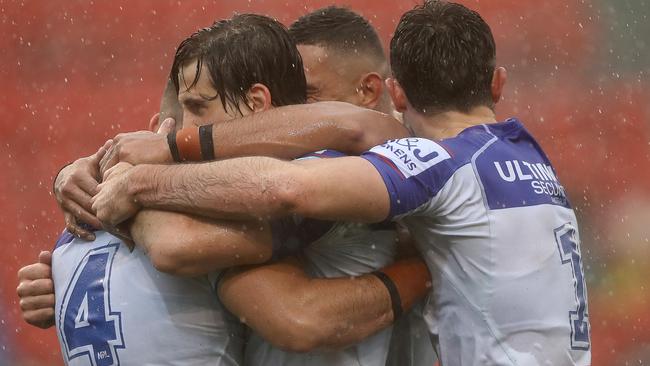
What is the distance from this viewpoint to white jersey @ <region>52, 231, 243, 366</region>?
3332mm

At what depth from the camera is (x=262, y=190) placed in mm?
3055

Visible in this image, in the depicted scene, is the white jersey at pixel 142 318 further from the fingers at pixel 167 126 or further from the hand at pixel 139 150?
the fingers at pixel 167 126

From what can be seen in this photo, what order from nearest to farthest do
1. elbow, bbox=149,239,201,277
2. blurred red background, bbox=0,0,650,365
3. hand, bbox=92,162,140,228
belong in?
elbow, bbox=149,239,201,277 < hand, bbox=92,162,140,228 < blurred red background, bbox=0,0,650,365

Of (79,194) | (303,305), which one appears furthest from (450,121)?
(79,194)

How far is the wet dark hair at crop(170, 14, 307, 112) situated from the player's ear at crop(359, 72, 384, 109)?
2.91ft

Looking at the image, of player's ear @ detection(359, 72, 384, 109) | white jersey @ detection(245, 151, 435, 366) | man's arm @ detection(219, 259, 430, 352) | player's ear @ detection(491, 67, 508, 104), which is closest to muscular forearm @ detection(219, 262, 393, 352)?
man's arm @ detection(219, 259, 430, 352)

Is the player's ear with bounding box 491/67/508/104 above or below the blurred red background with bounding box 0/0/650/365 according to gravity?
above

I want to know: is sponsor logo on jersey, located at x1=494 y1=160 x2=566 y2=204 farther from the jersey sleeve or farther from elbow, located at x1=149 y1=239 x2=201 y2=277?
elbow, located at x1=149 y1=239 x2=201 y2=277

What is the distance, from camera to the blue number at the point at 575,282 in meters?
3.43

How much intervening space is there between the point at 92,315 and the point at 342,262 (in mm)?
764

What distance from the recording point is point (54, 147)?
9.76 m

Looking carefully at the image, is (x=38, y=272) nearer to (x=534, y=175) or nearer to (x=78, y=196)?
(x=78, y=196)

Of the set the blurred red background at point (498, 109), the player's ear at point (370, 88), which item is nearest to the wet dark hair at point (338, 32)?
the player's ear at point (370, 88)

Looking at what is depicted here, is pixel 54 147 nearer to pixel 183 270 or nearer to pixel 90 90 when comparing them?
pixel 90 90
